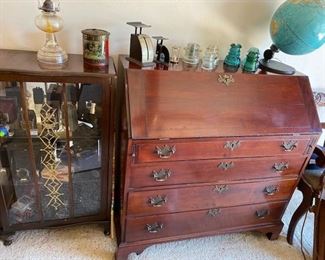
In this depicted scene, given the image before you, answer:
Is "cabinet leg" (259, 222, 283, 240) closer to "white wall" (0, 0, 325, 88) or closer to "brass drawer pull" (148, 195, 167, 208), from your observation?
"brass drawer pull" (148, 195, 167, 208)

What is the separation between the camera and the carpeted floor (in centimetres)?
164

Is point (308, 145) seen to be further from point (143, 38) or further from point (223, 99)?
point (143, 38)

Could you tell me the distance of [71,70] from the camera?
51.1 inches

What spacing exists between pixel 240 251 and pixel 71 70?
1.47 metres

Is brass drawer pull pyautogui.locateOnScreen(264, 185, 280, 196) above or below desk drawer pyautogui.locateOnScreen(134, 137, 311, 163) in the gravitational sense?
below

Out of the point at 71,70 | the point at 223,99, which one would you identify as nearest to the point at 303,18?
the point at 223,99

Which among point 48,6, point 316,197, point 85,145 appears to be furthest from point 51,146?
point 316,197

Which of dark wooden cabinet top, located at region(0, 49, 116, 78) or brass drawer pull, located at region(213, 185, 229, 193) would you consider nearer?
dark wooden cabinet top, located at region(0, 49, 116, 78)

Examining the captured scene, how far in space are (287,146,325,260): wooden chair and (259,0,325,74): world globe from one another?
2.09ft

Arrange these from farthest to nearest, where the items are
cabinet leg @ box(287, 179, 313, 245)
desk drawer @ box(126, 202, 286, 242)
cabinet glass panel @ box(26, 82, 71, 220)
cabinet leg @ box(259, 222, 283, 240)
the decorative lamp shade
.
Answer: cabinet leg @ box(259, 222, 283, 240)
cabinet leg @ box(287, 179, 313, 245)
desk drawer @ box(126, 202, 286, 242)
cabinet glass panel @ box(26, 82, 71, 220)
the decorative lamp shade

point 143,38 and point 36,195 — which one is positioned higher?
point 143,38

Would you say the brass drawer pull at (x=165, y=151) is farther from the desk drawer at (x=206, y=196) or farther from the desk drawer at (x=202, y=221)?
the desk drawer at (x=202, y=221)

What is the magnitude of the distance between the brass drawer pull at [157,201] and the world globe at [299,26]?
3.03ft

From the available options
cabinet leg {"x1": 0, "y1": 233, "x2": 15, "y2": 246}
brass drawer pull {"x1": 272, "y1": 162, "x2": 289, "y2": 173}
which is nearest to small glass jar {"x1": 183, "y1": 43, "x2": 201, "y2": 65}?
brass drawer pull {"x1": 272, "y1": 162, "x2": 289, "y2": 173}
